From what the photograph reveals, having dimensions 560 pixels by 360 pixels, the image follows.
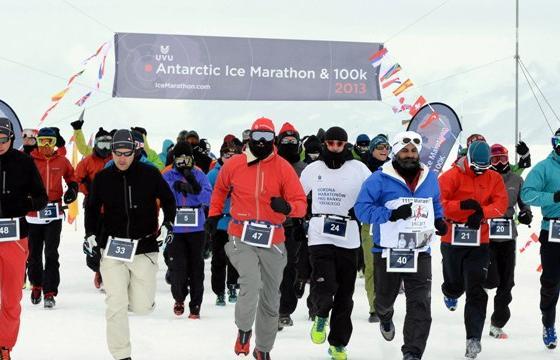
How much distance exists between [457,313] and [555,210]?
279 cm

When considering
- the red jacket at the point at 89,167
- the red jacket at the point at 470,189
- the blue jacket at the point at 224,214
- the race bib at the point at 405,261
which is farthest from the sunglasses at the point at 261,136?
the red jacket at the point at 89,167

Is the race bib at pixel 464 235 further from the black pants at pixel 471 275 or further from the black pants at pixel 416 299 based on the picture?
the black pants at pixel 416 299

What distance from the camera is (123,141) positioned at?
7.61 meters

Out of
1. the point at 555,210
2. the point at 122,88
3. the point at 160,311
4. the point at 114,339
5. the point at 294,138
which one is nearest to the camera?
the point at 114,339

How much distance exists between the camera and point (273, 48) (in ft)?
59.8

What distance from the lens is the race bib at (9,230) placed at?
7.67 m

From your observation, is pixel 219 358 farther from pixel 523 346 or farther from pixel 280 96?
pixel 280 96

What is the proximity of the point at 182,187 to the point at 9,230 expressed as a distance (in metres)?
3.32

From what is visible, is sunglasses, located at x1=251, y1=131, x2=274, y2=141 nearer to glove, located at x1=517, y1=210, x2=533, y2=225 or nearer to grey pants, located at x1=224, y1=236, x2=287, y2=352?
grey pants, located at x1=224, y1=236, x2=287, y2=352

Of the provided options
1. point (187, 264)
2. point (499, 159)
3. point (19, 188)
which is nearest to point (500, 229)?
point (499, 159)

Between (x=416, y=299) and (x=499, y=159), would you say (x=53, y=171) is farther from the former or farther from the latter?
(x=416, y=299)

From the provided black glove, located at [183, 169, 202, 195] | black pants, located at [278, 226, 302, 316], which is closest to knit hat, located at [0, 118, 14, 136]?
black glove, located at [183, 169, 202, 195]

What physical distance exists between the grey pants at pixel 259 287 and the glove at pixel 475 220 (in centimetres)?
166

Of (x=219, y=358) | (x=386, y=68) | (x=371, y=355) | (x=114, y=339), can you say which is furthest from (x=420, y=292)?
(x=386, y=68)
